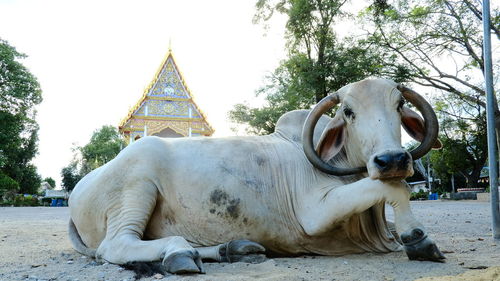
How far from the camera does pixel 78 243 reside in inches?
153

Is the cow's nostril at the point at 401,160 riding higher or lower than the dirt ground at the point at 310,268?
higher

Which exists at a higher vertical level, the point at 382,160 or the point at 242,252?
the point at 382,160

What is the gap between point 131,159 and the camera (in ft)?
11.5

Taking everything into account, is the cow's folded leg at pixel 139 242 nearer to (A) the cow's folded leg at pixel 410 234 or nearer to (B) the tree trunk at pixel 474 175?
(A) the cow's folded leg at pixel 410 234

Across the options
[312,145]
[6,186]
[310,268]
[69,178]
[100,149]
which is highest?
[100,149]

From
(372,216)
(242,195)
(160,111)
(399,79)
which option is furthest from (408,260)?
(160,111)

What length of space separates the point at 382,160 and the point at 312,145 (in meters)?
0.71

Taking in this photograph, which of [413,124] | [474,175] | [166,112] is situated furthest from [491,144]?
[474,175]

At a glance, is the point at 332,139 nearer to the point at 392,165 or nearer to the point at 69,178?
the point at 392,165

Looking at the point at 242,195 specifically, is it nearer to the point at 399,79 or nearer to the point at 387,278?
the point at 387,278

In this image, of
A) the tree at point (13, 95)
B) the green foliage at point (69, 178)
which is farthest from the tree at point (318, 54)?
the green foliage at point (69, 178)

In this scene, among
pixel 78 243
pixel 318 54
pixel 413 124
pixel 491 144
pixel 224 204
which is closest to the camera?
pixel 224 204

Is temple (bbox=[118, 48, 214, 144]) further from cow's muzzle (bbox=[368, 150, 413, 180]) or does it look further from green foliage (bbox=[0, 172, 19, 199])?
cow's muzzle (bbox=[368, 150, 413, 180])

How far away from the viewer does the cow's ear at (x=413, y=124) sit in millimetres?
3547
